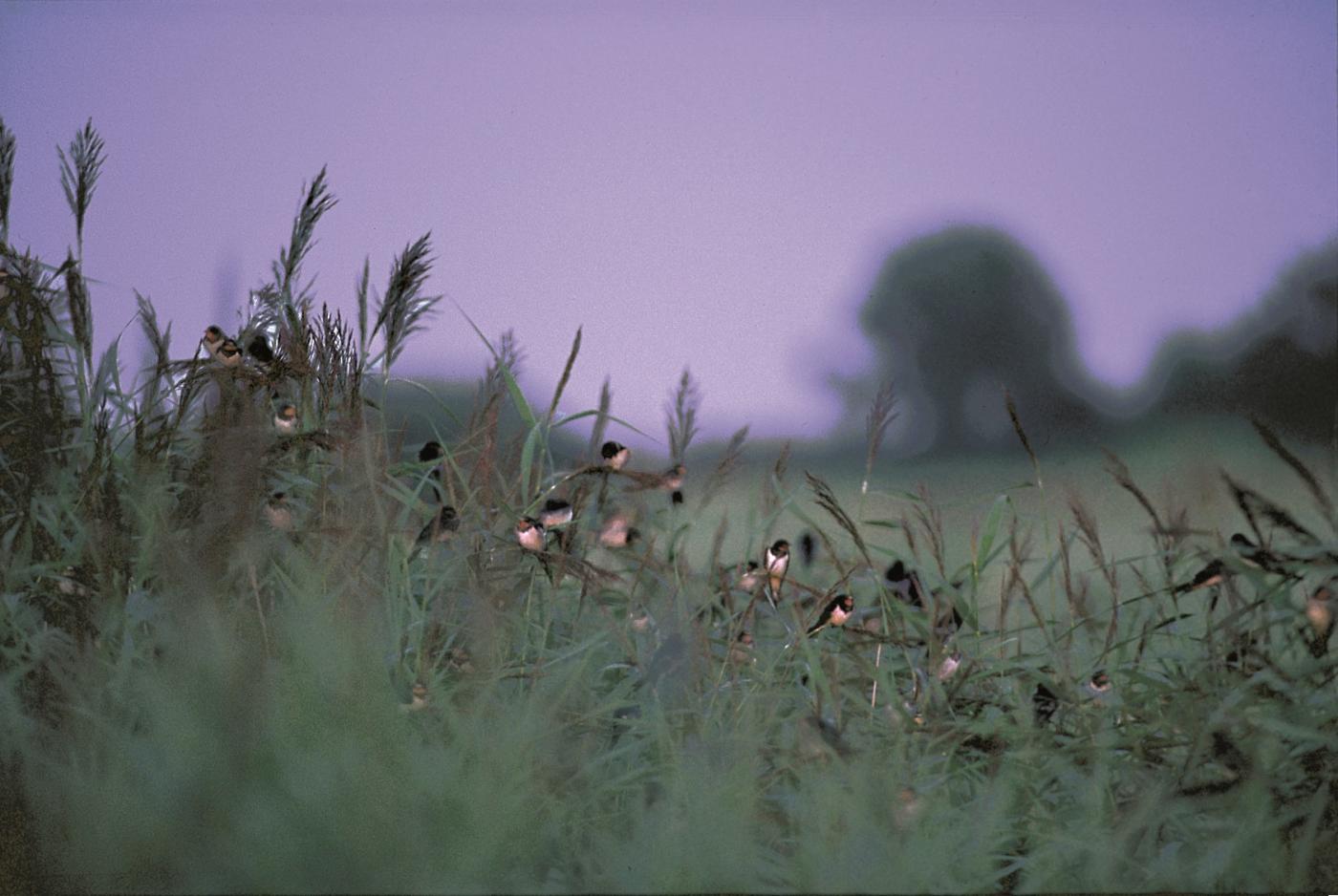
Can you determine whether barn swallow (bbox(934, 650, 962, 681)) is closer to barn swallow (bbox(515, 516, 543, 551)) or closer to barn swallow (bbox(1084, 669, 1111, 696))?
barn swallow (bbox(1084, 669, 1111, 696))

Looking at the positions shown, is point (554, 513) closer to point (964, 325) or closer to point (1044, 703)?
point (1044, 703)

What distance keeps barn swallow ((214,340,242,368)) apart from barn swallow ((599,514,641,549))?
762mm

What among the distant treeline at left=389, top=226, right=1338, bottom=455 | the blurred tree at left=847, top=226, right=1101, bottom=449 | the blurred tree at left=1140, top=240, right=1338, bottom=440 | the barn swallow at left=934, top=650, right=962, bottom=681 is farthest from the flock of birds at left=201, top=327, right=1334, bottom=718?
the blurred tree at left=847, top=226, right=1101, bottom=449

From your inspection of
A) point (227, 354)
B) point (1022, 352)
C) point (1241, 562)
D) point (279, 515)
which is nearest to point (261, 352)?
point (227, 354)

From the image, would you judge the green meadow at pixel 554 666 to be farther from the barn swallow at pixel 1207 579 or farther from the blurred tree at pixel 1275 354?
the blurred tree at pixel 1275 354

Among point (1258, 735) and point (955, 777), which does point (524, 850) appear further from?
point (1258, 735)

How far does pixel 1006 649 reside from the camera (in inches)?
84.8

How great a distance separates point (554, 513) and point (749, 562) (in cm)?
47

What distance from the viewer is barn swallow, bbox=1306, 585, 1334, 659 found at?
1493mm

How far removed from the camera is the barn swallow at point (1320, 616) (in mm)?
1493

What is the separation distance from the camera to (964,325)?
20.0 meters

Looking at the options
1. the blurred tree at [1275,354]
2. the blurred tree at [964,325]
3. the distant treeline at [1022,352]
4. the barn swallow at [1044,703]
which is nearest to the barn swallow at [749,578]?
the barn swallow at [1044,703]

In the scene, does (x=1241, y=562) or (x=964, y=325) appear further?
(x=964, y=325)

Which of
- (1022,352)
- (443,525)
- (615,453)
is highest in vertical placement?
(1022,352)
